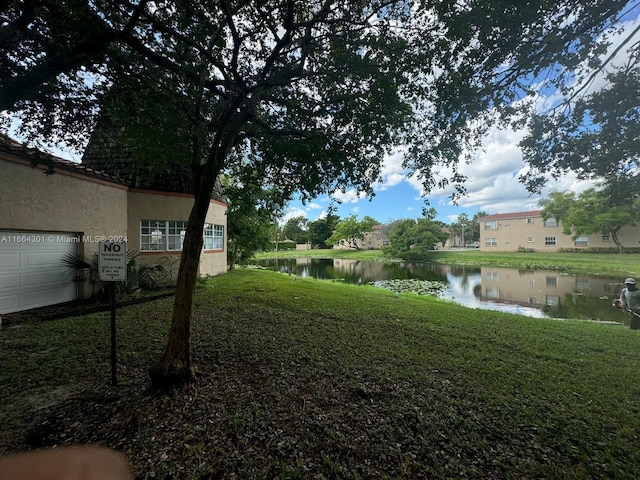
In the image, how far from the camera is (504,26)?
3.68 meters

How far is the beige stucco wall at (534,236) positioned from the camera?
30234 millimetres

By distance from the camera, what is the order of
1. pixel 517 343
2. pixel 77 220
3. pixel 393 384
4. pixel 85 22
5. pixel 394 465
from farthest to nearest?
pixel 77 220, pixel 517 343, pixel 393 384, pixel 85 22, pixel 394 465

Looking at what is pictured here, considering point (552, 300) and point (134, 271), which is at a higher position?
point (134, 271)

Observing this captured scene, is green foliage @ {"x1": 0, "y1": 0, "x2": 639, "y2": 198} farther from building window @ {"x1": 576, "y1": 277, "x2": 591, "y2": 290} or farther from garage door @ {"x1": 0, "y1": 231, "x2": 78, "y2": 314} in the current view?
building window @ {"x1": 576, "y1": 277, "x2": 591, "y2": 290}

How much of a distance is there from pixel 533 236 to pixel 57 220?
47189 mm

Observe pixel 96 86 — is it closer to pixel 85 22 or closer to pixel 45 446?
pixel 85 22

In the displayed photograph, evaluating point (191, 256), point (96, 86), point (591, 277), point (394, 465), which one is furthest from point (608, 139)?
point (591, 277)

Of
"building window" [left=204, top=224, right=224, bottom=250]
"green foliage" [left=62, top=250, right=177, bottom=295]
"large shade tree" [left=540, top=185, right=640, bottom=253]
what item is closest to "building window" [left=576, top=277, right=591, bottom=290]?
"large shade tree" [left=540, top=185, right=640, bottom=253]

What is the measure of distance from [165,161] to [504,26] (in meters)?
5.71

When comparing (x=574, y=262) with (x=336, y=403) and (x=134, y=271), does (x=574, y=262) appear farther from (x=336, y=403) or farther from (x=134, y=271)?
(x=134, y=271)

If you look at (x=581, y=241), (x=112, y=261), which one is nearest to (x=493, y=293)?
(x=112, y=261)

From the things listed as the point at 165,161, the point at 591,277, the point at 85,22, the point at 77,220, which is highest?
the point at 85,22

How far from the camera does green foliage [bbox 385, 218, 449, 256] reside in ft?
120

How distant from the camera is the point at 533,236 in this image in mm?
37719
